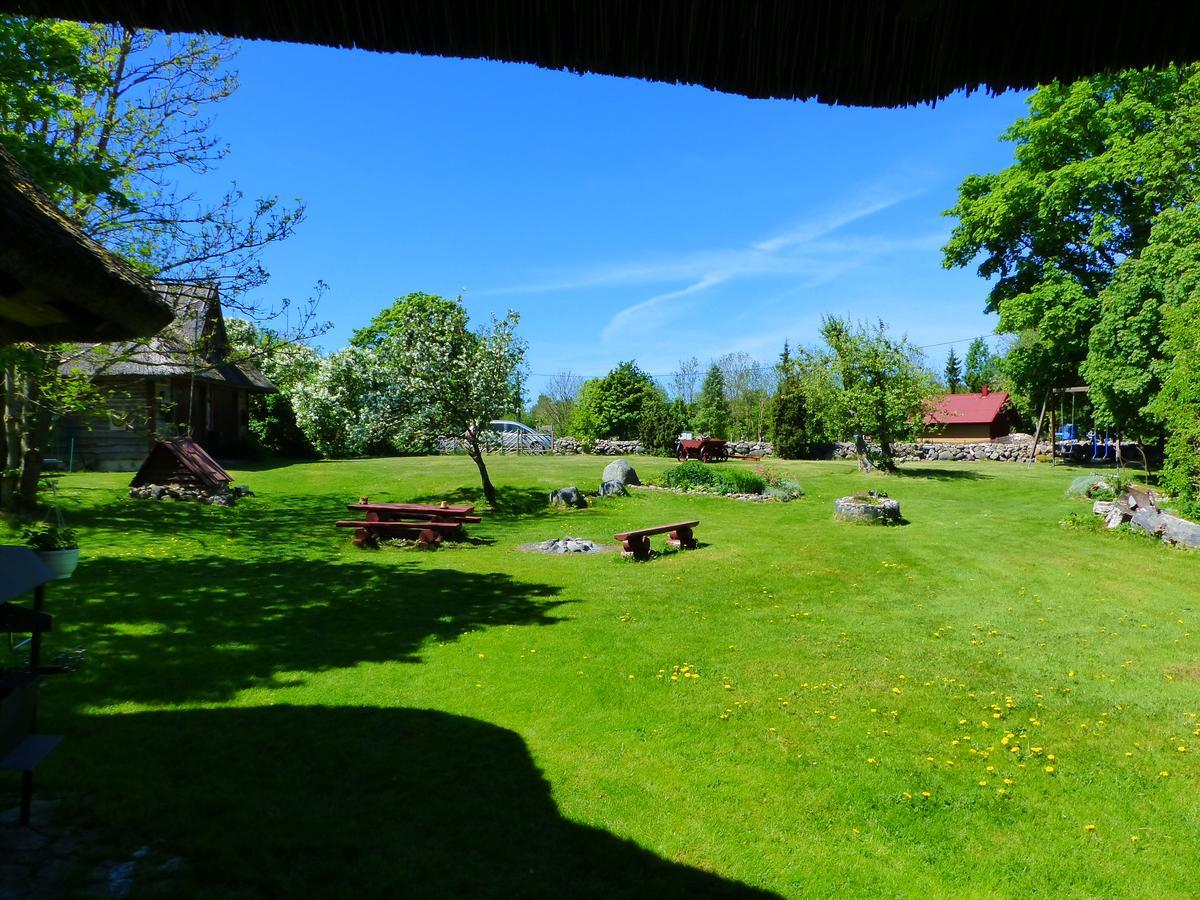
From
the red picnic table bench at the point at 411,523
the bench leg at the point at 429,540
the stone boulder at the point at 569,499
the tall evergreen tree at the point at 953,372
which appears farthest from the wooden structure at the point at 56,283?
the tall evergreen tree at the point at 953,372

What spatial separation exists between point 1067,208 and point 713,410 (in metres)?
21.2

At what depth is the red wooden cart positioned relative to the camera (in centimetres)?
3117

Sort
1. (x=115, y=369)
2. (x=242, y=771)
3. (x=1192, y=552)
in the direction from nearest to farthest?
1. (x=242, y=771)
2. (x=1192, y=552)
3. (x=115, y=369)

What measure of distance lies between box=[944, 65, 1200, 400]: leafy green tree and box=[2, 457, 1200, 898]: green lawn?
63.8 ft

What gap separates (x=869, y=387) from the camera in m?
26.1

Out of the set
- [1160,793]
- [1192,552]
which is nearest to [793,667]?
[1160,793]

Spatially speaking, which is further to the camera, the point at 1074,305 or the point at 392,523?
the point at 1074,305

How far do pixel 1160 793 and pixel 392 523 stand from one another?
1201 cm

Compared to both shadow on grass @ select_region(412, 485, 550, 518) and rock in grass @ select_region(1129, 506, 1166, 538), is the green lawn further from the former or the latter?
shadow on grass @ select_region(412, 485, 550, 518)

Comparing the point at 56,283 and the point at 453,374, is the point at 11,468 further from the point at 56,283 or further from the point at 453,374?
the point at 56,283

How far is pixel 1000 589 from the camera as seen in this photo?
1068 cm

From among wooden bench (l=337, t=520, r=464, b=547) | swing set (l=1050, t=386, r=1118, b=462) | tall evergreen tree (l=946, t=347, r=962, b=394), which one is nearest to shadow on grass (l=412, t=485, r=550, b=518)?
wooden bench (l=337, t=520, r=464, b=547)

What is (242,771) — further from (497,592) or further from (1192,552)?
(1192,552)

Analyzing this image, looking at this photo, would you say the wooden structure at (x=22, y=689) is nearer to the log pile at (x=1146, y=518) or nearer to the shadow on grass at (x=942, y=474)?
the log pile at (x=1146, y=518)
